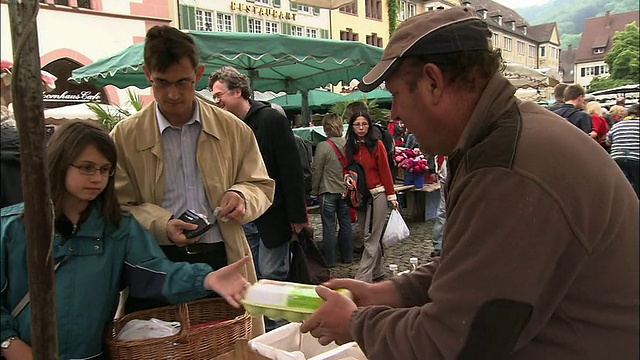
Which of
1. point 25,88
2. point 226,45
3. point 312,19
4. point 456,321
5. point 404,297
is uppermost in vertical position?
point 312,19

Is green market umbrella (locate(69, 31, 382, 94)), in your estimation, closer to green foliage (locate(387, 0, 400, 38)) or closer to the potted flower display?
the potted flower display

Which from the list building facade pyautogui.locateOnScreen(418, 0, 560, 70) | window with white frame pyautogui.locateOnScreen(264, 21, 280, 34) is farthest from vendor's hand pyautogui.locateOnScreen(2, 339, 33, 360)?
building facade pyautogui.locateOnScreen(418, 0, 560, 70)

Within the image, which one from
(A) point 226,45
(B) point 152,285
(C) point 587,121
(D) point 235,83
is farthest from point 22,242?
(C) point 587,121

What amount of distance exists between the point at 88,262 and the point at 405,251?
5420 mm

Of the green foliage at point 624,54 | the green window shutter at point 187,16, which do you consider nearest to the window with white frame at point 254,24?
the green window shutter at point 187,16

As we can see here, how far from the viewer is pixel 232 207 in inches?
88.7

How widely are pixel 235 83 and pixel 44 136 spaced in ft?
9.95

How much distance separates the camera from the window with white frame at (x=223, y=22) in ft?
67.8

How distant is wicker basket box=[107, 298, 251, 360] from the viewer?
1763 millimetres

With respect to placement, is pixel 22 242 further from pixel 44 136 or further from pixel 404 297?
pixel 404 297

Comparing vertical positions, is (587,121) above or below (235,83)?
below

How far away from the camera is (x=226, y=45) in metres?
5.69

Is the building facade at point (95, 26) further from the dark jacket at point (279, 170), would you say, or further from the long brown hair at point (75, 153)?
the long brown hair at point (75, 153)

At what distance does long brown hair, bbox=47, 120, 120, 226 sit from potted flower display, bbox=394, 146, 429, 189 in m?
6.48
